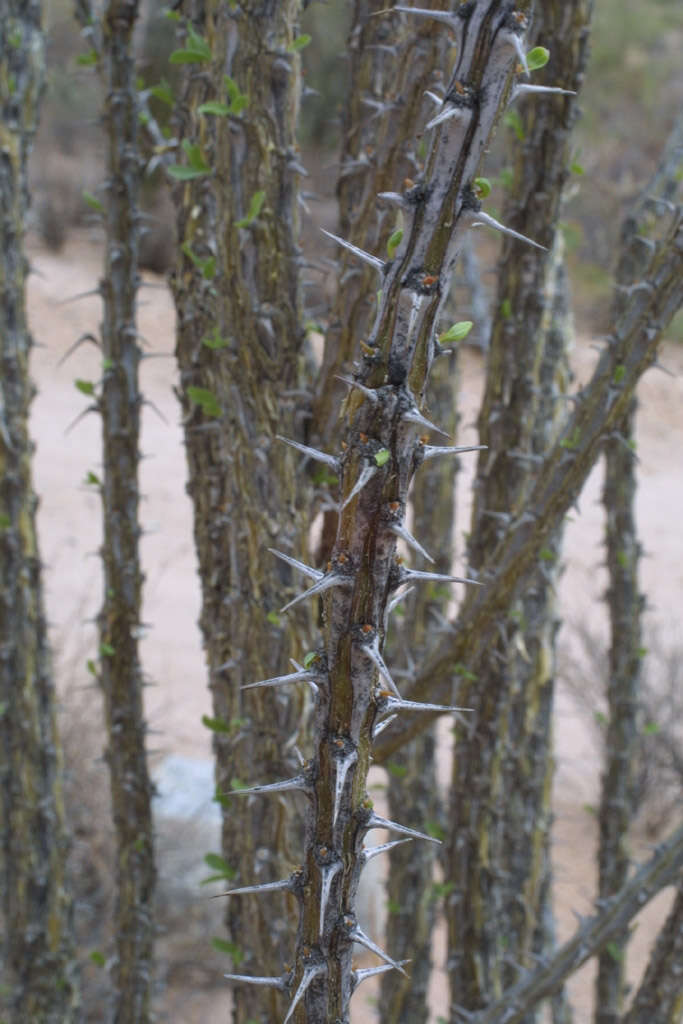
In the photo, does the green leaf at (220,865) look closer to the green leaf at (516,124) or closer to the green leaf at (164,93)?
the green leaf at (164,93)

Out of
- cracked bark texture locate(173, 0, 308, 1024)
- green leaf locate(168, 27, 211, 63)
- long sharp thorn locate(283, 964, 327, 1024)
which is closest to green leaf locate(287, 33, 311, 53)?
cracked bark texture locate(173, 0, 308, 1024)

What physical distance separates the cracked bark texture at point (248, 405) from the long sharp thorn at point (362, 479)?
0.85 meters

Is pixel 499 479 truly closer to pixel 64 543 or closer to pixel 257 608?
pixel 257 608

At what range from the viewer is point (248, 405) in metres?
1.64

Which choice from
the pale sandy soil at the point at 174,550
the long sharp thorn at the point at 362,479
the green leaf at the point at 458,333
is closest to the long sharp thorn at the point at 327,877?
the long sharp thorn at the point at 362,479

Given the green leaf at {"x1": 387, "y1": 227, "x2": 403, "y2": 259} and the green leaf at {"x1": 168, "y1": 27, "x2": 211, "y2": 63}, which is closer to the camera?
the green leaf at {"x1": 387, "y1": 227, "x2": 403, "y2": 259}

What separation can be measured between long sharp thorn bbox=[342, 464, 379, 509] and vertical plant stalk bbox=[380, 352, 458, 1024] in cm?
193

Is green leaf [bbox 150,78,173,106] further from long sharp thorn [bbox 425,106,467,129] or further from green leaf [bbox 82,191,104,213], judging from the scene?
long sharp thorn [bbox 425,106,467,129]

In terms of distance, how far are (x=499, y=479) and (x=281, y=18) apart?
99 centimetres

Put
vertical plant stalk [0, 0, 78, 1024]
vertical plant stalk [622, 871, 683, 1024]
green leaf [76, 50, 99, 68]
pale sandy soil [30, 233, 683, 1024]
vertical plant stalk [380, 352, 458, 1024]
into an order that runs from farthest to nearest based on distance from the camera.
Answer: pale sandy soil [30, 233, 683, 1024] < vertical plant stalk [380, 352, 458, 1024] < vertical plant stalk [0, 0, 78, 1024] < green leaf [76, 50, 99, 68] < vertical plant stalk [622, 871, 683, 1024]

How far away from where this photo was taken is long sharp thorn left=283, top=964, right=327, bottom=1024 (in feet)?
3.05

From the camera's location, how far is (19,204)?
91.4 inches

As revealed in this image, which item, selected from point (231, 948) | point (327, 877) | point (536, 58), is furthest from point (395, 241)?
point (231, 948)

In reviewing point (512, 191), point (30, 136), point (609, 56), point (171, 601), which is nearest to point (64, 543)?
point (171, 601)
